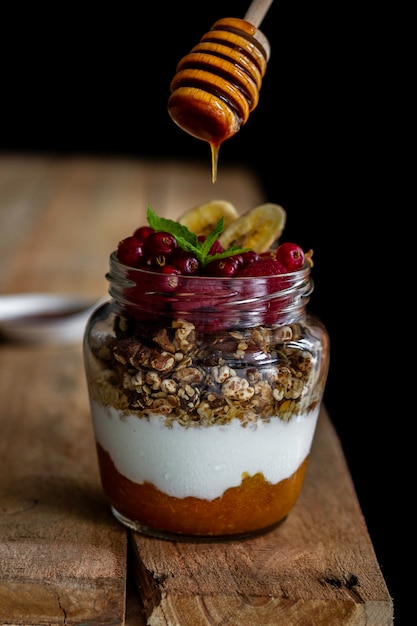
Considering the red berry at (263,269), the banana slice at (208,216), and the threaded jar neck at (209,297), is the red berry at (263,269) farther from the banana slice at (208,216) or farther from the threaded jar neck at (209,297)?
the banana slice at (208,216)

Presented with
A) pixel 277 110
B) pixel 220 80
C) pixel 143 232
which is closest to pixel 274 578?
pixel 143 232

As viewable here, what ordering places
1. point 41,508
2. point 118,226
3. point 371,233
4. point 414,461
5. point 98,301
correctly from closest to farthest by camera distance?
1. point 41,508
2. point 98,301
3. point 414,461
4. point 118,226
5. point 371,233

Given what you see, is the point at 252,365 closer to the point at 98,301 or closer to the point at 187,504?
the point at 187,504

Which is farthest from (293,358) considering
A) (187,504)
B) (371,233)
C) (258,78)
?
(371,233)

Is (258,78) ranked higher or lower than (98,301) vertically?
higher

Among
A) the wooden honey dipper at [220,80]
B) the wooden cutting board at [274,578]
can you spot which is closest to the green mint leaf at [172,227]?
the wooden honey dipper at [220,80]

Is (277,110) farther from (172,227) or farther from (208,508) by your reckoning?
(208,508)

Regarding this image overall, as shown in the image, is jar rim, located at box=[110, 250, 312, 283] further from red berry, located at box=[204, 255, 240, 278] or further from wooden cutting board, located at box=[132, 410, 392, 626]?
wooden cutting board, located at box=[132, 410, 392, 626]
